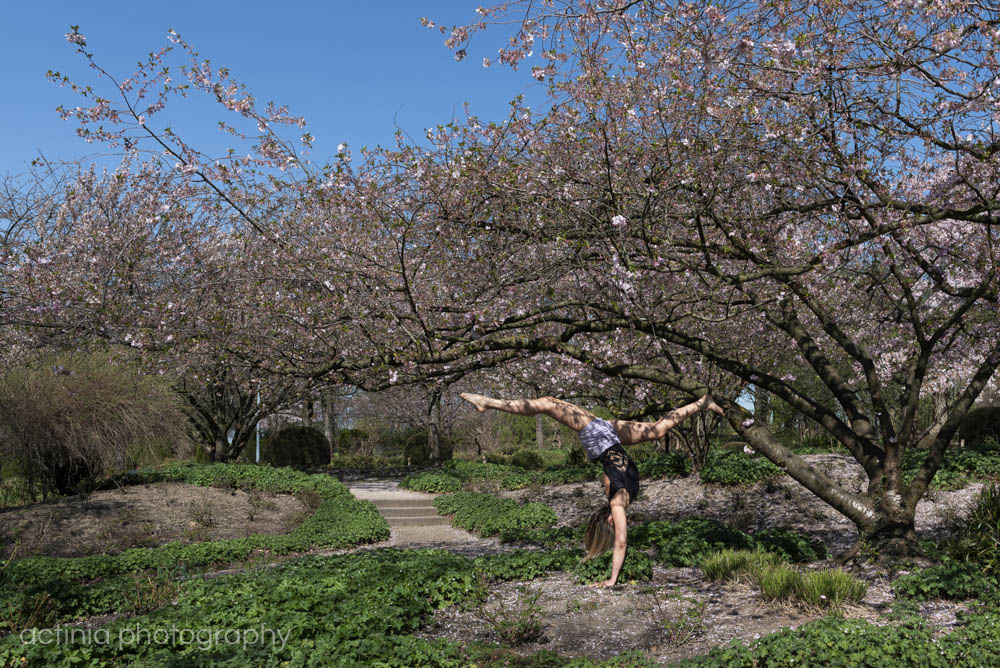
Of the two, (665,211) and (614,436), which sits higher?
(665,211)

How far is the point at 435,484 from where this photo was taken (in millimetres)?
16766

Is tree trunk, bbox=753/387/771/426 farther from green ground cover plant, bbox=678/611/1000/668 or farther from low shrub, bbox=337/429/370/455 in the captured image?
low shrub, bbox=337/429/370/455

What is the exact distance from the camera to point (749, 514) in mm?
11008

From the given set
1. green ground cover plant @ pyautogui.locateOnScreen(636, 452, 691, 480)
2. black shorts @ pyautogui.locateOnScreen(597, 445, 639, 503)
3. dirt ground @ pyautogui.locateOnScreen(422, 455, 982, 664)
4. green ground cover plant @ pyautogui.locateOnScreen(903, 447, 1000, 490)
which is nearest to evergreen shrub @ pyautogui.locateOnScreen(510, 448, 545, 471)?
green ground cover plant @ pyautogui.locateOnScreen(636, 452, 691, 480)

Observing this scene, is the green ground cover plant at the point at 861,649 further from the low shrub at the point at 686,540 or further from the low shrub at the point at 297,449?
the low shrub at the point at 297,449

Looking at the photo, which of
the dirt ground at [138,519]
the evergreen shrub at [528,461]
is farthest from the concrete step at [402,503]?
the evergreen shrub at [528,461]

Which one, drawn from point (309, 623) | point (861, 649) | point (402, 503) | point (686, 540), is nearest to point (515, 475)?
point (402, 503)

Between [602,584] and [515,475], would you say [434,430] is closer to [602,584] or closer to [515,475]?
[515,475]

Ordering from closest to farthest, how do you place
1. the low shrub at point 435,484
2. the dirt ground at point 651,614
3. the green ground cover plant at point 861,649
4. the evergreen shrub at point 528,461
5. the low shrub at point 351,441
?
the green ground cover plant at point 861,649, the dirt ground at point 651,614, the low shrub at point 435,484, the evergreen shrub at point 528,461, the low shrub at point 351,441

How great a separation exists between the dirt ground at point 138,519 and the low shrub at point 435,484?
3.31 meters

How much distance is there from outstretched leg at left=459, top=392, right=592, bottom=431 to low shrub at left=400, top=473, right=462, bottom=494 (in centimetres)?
1124

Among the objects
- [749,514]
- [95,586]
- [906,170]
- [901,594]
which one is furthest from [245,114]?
[749,514]

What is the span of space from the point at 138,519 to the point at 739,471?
10.5m

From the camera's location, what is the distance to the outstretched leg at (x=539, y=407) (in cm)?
550
